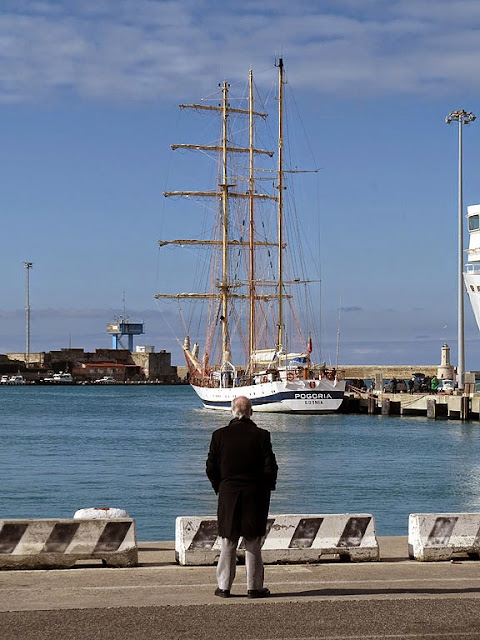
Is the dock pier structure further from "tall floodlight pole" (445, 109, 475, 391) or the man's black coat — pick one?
the man's black coat

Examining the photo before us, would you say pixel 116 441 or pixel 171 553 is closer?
pixel 171 553

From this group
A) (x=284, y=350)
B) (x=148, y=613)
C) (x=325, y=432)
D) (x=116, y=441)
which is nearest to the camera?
(x=148, y=613)

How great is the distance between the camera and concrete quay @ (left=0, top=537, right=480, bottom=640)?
31.3 ft

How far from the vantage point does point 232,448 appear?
36.2 ft

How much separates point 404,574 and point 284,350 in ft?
228

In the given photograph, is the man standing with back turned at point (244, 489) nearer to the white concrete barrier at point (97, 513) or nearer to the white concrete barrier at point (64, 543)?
the white concrete barrier at point (64, 543)

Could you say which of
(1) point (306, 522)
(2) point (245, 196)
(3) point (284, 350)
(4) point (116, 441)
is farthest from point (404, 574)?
(2) point (245, 196)

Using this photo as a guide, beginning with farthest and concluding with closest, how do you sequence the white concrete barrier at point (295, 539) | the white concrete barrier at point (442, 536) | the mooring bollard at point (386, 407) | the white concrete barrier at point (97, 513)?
1. the mooring bollard at point (386, 407)
2. the white concrete barrier at point (97, 513)
3. the white concrete barrier at point (442, 536)
4. the white concrete barrier at point (295, 539)

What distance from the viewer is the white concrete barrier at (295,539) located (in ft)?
42.1

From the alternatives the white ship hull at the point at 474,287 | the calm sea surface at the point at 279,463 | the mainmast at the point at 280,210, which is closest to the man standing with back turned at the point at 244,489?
the calm sea surface at the point at 279,463

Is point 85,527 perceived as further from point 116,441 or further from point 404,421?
point 404,421

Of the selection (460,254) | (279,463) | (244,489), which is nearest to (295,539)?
(244,489)

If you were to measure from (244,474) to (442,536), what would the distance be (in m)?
3.36

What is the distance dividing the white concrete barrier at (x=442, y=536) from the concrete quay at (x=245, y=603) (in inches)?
7.4
